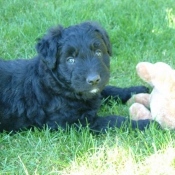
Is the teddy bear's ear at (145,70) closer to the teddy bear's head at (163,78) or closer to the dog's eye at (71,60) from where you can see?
the teddy bear's head at (163,78)

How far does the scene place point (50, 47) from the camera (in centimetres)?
318

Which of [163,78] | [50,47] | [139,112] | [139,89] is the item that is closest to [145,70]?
[163,78]

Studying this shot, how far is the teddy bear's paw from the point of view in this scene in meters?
3.42

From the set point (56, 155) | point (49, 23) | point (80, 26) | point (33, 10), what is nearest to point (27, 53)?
point (49, 23)

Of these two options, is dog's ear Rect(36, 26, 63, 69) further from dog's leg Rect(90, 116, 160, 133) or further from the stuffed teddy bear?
the stuffed teddy bear

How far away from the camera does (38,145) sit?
3152 mm

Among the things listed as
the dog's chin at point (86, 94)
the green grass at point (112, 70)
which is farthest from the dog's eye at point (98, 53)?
the green grass at point (112, 70)

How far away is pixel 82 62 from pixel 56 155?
82 cm

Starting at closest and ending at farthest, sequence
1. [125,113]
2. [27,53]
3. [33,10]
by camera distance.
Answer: [125,113] → [27,53] → [33,10]

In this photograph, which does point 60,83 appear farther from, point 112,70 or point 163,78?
point 112,70

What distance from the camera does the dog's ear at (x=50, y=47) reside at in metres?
3.14

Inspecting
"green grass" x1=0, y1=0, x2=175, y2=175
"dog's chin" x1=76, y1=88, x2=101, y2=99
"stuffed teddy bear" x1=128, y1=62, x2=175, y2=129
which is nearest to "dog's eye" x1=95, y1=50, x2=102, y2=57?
"dog's chin" x1=76, y1=88, x2=101, y2=99

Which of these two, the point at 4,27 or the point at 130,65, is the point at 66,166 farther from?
the point at 4,27

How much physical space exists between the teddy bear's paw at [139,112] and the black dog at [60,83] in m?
0.17
